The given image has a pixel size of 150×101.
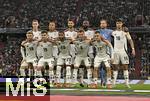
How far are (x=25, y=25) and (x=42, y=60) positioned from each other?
15302mm

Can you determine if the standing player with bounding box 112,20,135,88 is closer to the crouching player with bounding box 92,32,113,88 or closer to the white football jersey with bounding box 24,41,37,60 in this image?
the crouching player with bounding box 92,32,113,88

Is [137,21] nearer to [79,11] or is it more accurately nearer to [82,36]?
[79,11]

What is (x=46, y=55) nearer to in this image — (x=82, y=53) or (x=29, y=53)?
(x=29, y=53)

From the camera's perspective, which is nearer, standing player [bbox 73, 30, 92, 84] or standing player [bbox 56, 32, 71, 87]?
standing player [bbox 73, 30, 92, 84]

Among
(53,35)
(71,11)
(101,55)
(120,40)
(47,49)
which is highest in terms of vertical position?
(71,11)

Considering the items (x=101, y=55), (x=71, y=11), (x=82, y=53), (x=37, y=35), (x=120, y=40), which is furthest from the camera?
(x=71, y=11)

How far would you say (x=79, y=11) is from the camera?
2933 centimetres

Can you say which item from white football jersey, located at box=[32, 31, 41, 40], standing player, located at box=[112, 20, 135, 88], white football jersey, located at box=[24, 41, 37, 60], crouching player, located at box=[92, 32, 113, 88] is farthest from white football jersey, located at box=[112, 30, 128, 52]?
white football jersey, located at box=[24, 41, 37, 60]

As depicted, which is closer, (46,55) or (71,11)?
(46,55)

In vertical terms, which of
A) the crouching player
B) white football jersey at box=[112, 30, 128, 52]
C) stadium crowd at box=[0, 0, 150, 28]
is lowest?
the crouching player

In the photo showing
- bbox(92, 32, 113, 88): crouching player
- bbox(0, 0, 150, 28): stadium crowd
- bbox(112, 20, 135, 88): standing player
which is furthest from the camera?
bbox(0, 0, 150, 28): stadium crowd

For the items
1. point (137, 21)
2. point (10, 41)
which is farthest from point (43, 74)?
point (137, 21)

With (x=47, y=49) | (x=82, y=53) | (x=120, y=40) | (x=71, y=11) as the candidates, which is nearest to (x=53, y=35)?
(x=47, y=49)

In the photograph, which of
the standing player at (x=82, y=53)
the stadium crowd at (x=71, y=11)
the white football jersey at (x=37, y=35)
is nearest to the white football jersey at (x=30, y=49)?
the white football jersey at (x=37, y=35)
